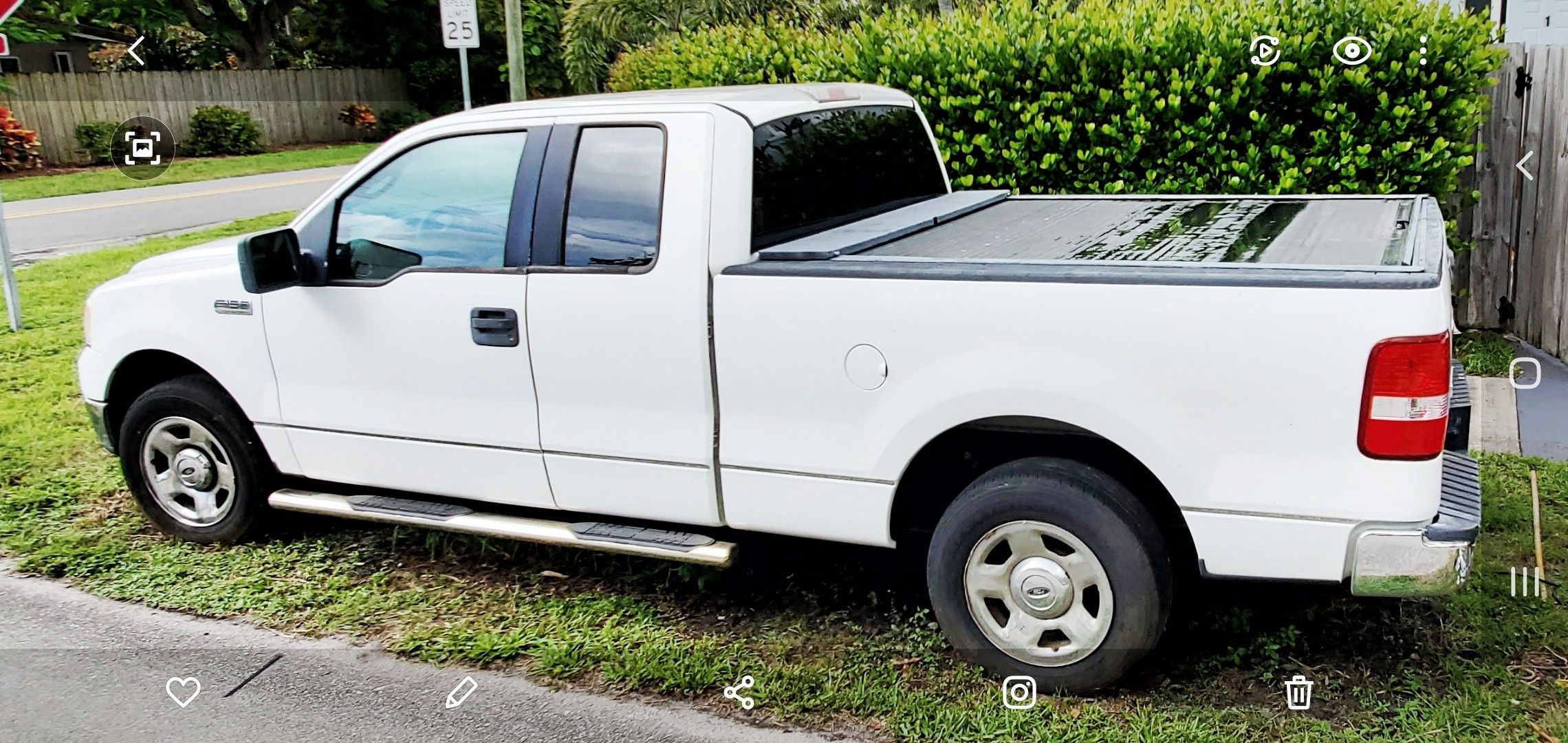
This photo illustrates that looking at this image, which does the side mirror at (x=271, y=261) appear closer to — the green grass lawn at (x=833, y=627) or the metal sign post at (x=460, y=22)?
the green grass lawn at (x=833, y=627)

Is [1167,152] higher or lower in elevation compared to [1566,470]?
higher

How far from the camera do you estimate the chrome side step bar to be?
4.22 m

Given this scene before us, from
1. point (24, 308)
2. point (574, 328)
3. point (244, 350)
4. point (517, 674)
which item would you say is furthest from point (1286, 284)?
point (24, 308)

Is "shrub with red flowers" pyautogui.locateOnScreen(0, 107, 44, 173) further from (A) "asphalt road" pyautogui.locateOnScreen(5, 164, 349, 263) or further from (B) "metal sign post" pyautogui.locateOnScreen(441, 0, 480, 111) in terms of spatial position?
(B) "metal sign post" pyautogui.locateOnScreen(441, 0, 480, 111)

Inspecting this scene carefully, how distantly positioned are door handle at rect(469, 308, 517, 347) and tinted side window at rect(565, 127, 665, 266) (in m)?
0.29

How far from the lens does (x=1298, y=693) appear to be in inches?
150

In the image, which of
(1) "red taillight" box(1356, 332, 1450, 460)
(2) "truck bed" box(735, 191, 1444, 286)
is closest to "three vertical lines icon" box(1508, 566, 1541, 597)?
(2) "truck bed" box(735, 191, 1444, 286)

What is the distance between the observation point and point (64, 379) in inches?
323

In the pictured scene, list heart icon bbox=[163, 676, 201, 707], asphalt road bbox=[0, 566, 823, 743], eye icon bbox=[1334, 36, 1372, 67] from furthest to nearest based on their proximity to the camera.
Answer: eye icon bbox=[1334, 36, 1372, 67], heart icon bbox=[163, 676, 201, 707], asphalt road bbox=[0, 566, 823, 743]

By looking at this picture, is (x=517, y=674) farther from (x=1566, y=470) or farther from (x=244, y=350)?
(x=1566, y=470)

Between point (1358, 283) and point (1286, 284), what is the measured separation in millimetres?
171

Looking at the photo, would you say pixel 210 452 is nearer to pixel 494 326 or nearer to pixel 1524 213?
pixel 494 326

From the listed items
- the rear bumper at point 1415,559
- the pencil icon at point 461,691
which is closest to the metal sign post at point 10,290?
the pencil icon at point 461,691

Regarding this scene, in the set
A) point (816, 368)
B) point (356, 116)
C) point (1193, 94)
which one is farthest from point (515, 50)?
point (356, 116)
